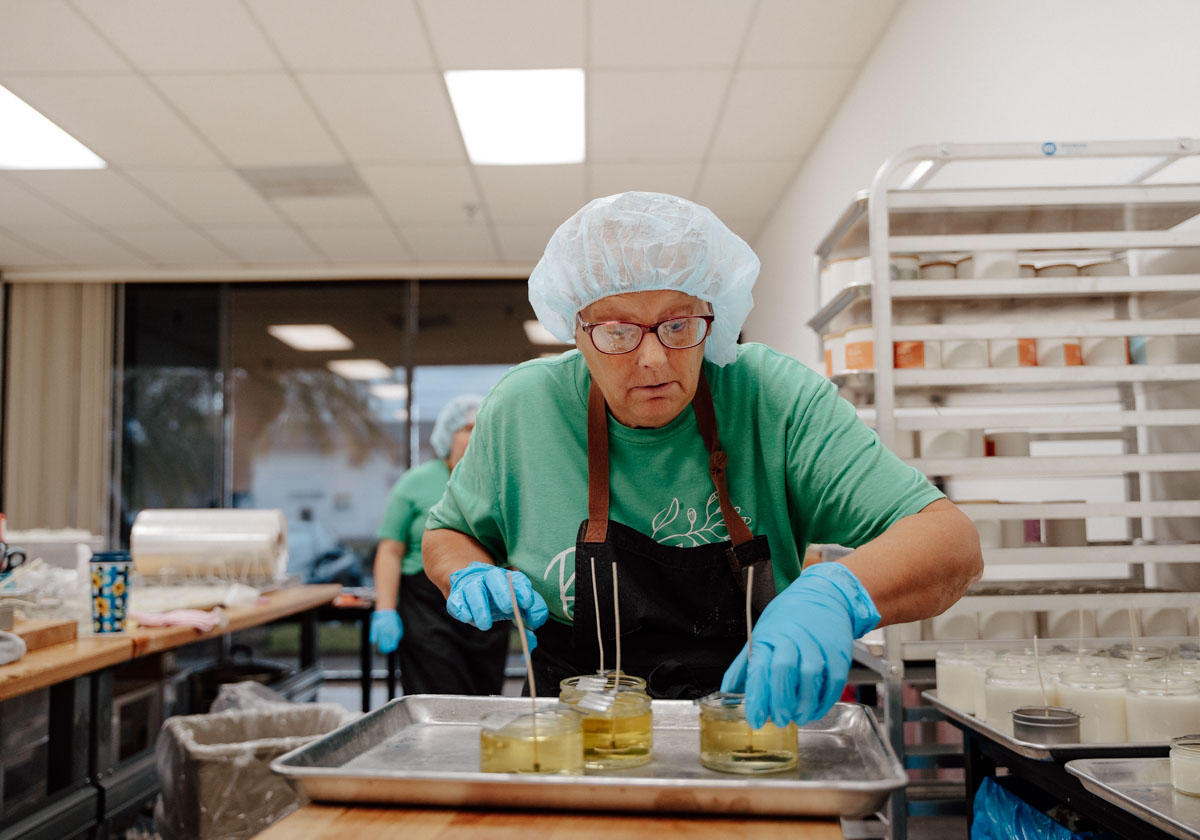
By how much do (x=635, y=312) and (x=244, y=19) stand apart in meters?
2.53

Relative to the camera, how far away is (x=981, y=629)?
1.90 m

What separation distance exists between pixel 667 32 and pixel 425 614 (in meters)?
2.30

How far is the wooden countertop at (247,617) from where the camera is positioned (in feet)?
8.23

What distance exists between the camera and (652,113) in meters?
3.84

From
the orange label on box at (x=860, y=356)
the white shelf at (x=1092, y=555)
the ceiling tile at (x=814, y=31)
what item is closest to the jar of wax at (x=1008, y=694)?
the white shelf at (x=1092, y=555)

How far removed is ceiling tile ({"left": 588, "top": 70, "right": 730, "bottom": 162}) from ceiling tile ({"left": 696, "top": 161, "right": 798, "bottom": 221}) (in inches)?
10.4

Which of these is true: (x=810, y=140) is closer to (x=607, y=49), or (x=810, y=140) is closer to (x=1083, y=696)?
(x=607, y=49)

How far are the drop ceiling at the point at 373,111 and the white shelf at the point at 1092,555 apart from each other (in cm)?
206

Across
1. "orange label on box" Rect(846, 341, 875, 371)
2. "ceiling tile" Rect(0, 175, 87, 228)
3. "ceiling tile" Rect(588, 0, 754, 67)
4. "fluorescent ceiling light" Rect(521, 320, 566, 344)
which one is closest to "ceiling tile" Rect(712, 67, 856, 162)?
"ceiling tile" Rect(588, 0, 754, 67)

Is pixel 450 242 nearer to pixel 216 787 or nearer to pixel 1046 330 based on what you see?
pixel 216 787

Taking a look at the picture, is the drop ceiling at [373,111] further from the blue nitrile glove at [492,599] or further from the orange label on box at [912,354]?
the blue nitrile glove at [492,599]

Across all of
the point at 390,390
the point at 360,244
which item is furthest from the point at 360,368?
the point at 360,244

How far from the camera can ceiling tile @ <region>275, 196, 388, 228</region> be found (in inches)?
192

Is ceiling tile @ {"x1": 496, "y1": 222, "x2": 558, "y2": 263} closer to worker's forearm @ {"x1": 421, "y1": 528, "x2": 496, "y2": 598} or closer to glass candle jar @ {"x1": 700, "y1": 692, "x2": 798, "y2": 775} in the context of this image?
worker's forearm @ {"x1": 421, "y1": 528, "x2": 496, "y2": 598}
